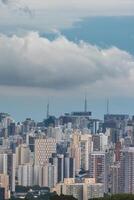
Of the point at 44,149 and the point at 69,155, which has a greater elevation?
the point at 44,149

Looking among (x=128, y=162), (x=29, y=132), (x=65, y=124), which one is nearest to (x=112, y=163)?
(x=128, y=162)

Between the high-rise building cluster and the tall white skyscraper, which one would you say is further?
the tall white skyscraper

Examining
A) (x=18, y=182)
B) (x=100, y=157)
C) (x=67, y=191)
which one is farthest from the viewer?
(x=100, y=157)

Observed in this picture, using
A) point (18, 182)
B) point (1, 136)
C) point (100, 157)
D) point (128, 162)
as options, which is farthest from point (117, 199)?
point (1, 136)

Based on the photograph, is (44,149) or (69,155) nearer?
(69,155)

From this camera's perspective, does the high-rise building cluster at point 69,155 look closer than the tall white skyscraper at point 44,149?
Yes

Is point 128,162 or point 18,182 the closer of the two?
point 18,182

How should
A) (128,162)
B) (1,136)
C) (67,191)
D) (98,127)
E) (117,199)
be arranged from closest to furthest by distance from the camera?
(117,199) < (67,191) < (128,162) < (1,136) < (98,127)

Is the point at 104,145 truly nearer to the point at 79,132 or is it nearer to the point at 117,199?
the point at 79,132
